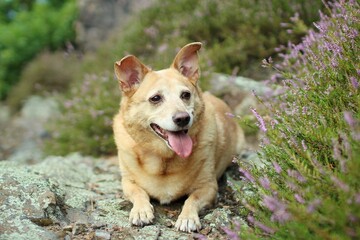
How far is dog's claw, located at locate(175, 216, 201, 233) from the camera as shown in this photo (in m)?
3.55

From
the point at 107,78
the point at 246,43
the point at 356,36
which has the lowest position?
the point at 107,78

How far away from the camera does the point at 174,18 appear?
8.41 meters

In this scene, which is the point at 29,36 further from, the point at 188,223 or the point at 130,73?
the point at 188,223

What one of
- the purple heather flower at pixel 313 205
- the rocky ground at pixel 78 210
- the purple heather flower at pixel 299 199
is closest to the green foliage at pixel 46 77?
the rocky ground at pixel 78 210

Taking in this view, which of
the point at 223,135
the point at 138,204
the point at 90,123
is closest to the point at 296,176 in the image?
the point at 138,204

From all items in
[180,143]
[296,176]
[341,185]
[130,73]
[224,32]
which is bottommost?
[224,32]

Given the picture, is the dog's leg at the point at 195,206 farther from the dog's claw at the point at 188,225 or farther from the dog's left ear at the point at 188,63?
the dog's left ear at the point at 188,63

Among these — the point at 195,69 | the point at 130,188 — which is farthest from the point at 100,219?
the point at 195,69

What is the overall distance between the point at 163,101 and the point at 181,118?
1.20ft

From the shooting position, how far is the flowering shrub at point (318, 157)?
2.28 meters

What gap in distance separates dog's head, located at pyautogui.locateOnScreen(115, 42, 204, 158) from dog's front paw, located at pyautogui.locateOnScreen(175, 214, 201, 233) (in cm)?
50

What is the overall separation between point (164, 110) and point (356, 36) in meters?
1.60

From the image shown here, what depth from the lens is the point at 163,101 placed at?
401 centimetres

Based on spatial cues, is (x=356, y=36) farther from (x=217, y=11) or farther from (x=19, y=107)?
(x=19, y=107)
